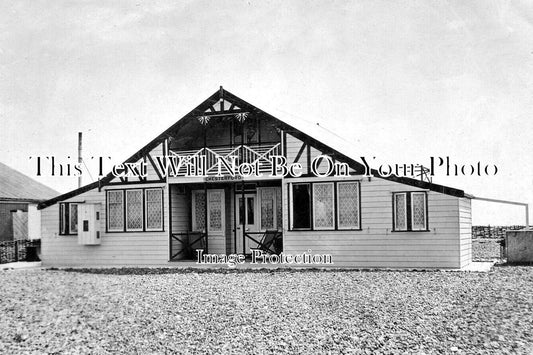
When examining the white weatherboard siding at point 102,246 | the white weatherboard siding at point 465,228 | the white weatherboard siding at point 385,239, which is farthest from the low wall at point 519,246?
the white weatherboard siding at point 102,246

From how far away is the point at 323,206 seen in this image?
19.7 meters

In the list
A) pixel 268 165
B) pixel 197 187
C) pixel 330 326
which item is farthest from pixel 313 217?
pixel 330 326

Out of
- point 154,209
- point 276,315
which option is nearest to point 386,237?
point 154,209

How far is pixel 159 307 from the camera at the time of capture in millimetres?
11523

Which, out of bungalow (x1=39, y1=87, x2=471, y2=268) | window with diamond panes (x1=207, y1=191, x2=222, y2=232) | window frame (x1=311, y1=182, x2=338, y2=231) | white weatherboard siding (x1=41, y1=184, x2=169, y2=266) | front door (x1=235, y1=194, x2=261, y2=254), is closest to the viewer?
bungalow (x1=39, y1=87, x2=471, y2=268)

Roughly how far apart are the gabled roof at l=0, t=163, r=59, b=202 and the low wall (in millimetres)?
22054

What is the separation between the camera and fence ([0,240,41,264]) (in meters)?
25.4

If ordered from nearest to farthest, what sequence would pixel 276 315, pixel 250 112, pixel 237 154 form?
pixel 276 315 → pixel 250 112 → pixel 237 154

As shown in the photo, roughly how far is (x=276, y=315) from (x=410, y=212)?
909 cm

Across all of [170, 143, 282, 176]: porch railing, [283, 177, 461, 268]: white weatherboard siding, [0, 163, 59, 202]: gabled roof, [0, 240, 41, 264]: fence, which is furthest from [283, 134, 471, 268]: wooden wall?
[0, 163, 59, 202]: gabled roof

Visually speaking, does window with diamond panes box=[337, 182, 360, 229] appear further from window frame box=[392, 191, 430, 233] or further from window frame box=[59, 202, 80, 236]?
window frame box=[59, 202, 80, 236]

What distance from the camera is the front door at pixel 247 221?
72.2 feet

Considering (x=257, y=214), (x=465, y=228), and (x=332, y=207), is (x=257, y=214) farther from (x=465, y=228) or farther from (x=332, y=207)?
(x=465, y=228)

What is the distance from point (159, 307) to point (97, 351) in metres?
3.15
